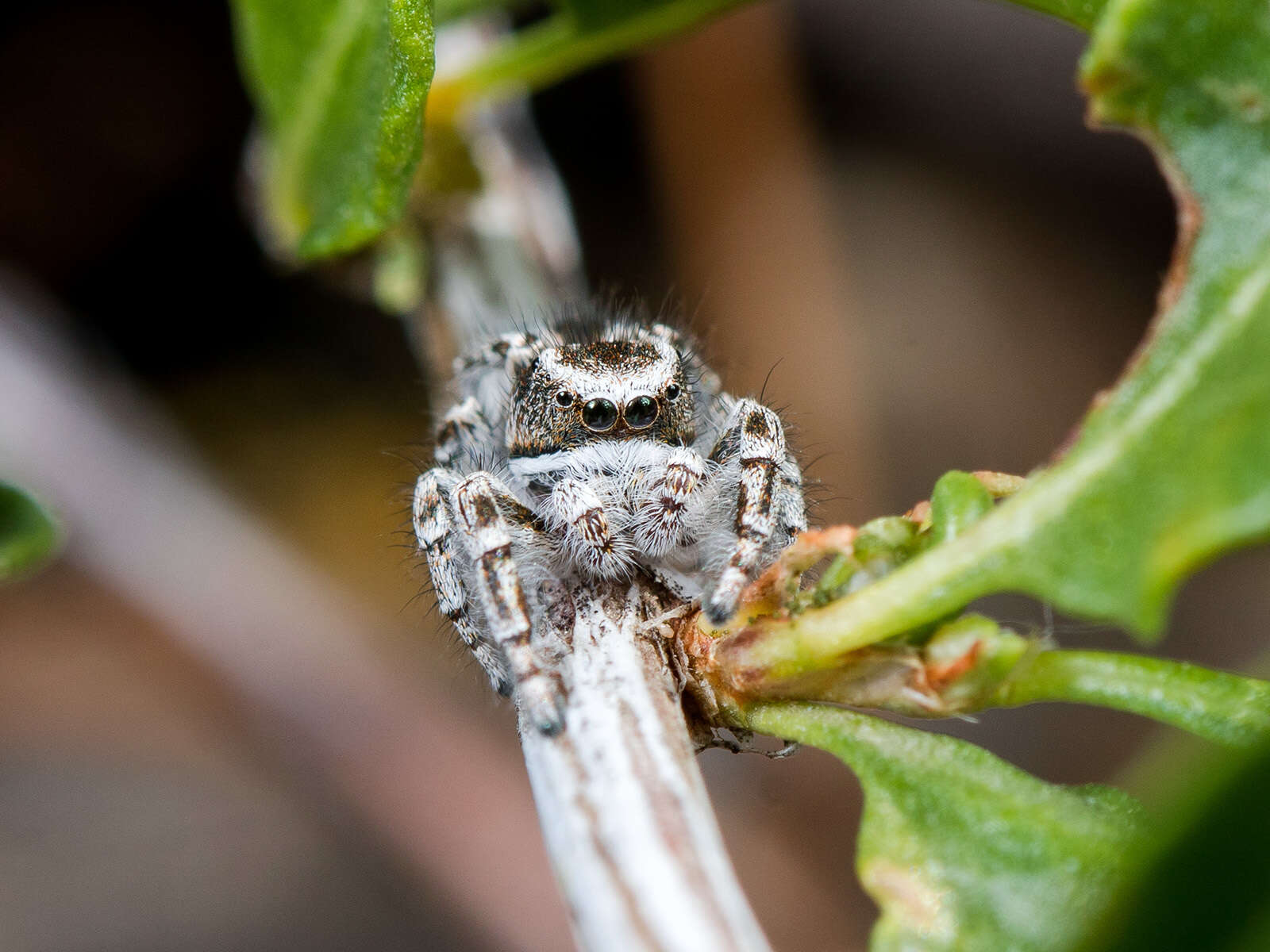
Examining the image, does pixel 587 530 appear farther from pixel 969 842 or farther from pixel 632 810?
pixel 969 842

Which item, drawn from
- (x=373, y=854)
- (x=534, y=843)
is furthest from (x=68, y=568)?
(x=534, y=843)

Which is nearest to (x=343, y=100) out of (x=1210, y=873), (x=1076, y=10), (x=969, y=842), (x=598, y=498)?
(x=598, y=498)

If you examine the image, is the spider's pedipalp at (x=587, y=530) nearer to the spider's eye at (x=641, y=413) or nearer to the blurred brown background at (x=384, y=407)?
the spider's eye at (x=641, y=413)

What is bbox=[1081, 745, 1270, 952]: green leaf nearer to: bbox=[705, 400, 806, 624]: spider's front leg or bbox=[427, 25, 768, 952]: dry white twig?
bbox=[427, 25, 768, 952]: dry white twig

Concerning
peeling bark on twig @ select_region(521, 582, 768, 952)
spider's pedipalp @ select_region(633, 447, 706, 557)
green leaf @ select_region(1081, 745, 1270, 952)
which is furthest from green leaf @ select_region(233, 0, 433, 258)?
green leaf @ select_region(1081, 745, 1270, 952)

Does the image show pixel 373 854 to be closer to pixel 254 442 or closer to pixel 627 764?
pixel 254 442

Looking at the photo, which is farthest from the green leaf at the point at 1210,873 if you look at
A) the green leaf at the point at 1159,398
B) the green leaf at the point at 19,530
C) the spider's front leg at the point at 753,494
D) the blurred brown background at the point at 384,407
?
the blurred brown background at the point at 384,407
